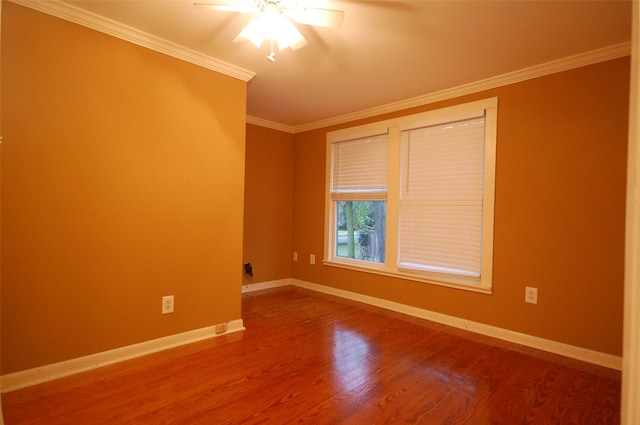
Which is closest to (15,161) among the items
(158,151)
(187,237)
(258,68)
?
(158,151)

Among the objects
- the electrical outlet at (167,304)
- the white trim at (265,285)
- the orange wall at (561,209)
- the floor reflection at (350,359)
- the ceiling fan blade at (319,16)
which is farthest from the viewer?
the white trim at (265,285)

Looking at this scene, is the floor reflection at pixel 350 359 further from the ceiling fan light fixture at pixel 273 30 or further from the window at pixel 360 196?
the ceiling fan light fixture at pixel 273 30

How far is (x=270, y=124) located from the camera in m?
4.36

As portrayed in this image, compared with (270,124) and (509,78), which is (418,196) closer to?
(509,78)

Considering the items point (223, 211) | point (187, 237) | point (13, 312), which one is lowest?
point (13, 312)

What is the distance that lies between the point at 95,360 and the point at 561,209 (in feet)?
11.5

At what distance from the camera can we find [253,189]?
421cm

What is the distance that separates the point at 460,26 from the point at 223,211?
7.24 ft

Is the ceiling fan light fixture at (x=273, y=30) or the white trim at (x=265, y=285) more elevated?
the ceiling fan light fixture at (x=273, y=30)

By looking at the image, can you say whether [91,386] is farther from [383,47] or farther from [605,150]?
[605,150]

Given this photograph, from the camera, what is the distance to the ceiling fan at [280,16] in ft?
5.43

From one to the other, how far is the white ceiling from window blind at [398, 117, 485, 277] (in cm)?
50

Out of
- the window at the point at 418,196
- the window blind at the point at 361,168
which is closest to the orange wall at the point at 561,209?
the window at the point at 418,196

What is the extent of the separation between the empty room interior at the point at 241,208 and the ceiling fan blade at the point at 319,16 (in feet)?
0.04
